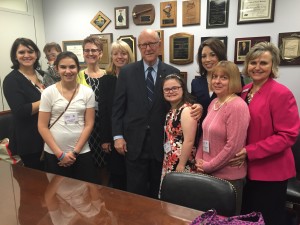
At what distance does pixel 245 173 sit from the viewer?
1706 mm

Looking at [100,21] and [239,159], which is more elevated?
[100,21]

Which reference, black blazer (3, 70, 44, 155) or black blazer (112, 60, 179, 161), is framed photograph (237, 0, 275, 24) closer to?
black blazer (112, 60, 179, 161)

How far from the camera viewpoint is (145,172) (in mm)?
2135

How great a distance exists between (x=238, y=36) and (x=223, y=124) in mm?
1792

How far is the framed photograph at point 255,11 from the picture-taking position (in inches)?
110

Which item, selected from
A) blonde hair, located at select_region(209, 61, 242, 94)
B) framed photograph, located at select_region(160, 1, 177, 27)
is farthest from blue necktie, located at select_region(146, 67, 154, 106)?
framed photograph, located at select_region(160, 1, 177, 27)

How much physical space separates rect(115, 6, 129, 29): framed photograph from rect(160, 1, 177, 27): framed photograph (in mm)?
532

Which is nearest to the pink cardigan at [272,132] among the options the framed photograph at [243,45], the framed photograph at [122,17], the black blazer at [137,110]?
the black blazer at [137,110]

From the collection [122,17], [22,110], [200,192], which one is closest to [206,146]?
[200,192]

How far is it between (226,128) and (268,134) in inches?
10.4

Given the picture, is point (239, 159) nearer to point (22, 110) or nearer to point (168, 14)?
point (22, 110)

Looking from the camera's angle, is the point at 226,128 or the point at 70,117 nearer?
the point at 226,128

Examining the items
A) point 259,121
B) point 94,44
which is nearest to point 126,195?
point 259,121

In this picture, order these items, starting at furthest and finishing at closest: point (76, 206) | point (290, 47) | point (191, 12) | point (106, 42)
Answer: point (106, 42)
point (191, 12)
point (290, 47)
point (76, 206)
